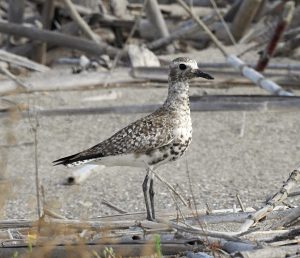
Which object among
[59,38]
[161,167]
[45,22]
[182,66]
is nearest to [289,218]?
[182,66]

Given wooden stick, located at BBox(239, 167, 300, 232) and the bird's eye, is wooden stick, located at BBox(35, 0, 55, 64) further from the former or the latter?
wooden stick, located at BBox(239, 167, 300, 232)

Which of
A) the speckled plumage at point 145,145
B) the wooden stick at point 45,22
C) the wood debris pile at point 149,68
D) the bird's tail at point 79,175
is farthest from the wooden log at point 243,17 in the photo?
the speckled plumage at point 145,145

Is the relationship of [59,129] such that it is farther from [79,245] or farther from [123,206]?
[79,245]

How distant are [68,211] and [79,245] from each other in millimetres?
2770

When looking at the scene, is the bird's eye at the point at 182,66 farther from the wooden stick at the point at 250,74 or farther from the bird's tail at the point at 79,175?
the wooden stick at the point at 250,74

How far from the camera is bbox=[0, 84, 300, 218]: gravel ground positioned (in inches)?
315

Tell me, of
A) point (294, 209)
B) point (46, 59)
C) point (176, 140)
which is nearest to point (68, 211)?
point (176, 140)

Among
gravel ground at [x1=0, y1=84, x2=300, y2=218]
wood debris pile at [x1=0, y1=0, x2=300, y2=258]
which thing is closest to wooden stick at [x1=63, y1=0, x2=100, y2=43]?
wood debris pile at [x1=0, y1=0, x2=300, y2=258]

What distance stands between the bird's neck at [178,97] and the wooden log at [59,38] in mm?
5074

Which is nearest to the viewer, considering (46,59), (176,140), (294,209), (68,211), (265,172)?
(294,209)

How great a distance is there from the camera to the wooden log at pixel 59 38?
40.1 ft

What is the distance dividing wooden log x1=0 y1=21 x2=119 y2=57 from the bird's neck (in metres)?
5.07

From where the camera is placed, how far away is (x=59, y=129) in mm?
10414

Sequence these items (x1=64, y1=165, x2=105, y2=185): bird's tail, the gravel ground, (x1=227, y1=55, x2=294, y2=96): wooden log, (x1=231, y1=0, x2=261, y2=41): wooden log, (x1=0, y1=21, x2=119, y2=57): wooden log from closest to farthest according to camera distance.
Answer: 1. the gravel ground
2. (x1=64, y1=165, x2=105, y2=185): bird's tail
3. (x1=227, y1=55, x2=294, y2=96): wooden log
4. (x1=231, y1=0, x2=261, y2=41): wooden log
5. (x1=0, y1=21, x2=119, y2=57): wooden log
